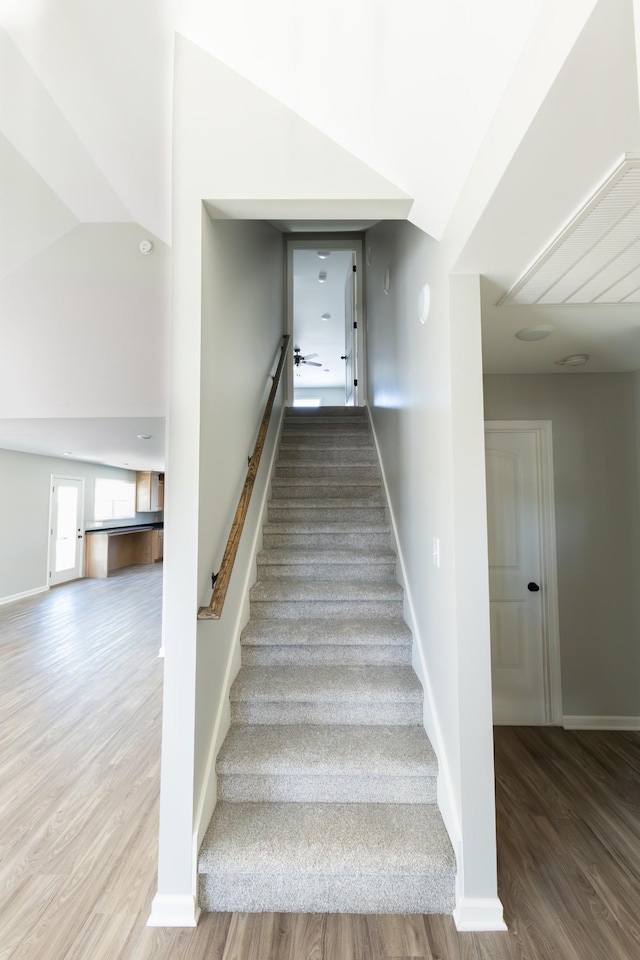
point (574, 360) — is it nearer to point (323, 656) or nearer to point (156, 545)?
point (323, 656)

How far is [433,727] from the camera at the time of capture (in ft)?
6.78

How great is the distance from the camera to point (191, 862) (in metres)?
1.67

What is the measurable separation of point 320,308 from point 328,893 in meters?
7.11

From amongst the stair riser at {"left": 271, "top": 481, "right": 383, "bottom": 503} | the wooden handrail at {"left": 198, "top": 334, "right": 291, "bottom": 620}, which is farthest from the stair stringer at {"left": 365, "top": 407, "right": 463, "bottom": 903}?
the wooden handrail at {"left": 198, "top": 334, "right": 291, "bottom": 620}

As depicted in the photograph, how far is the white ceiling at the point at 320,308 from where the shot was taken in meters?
5.97

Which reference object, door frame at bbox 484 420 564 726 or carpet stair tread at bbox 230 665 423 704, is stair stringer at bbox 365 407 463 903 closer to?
carpet stair tread at bbox 230 665 423 704

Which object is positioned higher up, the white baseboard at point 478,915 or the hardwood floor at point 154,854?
the white baseboard at point 478,915

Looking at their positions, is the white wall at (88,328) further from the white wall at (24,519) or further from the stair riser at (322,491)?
the white wall at (24,519)

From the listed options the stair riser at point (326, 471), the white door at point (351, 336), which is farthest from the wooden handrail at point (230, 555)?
the white door at point (351, 336)

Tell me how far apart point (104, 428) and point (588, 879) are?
530cm

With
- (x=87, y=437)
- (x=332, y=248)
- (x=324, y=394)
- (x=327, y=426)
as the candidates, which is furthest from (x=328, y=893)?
(x=324, y=394)

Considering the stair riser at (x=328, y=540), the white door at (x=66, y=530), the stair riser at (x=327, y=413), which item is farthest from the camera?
the white door at (x=66, y=530)

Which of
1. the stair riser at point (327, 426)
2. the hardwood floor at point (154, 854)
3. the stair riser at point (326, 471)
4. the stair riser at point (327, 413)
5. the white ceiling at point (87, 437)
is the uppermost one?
the stair riser at point (327, 413)

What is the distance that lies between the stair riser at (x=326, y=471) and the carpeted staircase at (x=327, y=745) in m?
0.35
